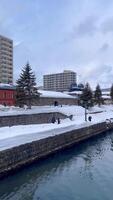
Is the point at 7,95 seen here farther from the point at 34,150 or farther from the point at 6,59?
the point at 6,59

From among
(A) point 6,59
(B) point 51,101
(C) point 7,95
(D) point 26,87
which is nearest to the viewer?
(D) point 26,87

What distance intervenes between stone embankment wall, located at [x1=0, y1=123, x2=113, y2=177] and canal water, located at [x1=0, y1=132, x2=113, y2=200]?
82 centimetres

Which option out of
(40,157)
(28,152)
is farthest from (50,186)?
(40,157)

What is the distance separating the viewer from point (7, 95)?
76.9 metres

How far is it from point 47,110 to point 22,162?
27.2 metres

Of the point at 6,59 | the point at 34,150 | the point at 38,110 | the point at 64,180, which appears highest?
the point at 6,59

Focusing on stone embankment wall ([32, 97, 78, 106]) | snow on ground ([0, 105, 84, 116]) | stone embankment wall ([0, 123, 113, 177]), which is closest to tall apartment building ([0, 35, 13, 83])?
stone embankment wall ([32, 97, 78, 106])

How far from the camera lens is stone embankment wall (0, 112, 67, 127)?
4234 centimetres

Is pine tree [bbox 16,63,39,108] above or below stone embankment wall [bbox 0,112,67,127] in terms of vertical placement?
above

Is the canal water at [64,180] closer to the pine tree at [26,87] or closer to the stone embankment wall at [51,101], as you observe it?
the pine tree at [26,87]

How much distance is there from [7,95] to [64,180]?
2018 inches

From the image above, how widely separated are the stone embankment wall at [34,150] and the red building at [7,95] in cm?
2745

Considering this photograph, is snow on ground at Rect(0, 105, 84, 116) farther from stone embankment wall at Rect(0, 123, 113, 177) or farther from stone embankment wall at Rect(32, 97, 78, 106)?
stone embankment wall at Rect(32, 97, 78, 106)

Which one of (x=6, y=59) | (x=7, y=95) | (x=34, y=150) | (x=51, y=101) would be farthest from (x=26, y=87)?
(x=6, y=59)
